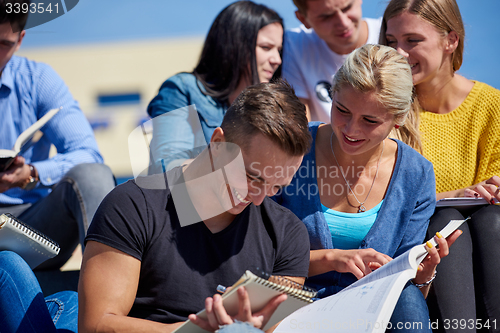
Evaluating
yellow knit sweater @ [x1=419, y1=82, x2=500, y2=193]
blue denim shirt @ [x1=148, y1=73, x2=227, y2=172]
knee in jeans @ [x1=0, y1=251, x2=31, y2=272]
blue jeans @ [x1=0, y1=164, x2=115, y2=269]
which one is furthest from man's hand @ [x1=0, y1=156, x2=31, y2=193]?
yellow knit sweater @ [x1=419, y1=82, x2=500, y2=193]

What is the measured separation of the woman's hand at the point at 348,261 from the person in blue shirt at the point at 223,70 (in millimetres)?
928

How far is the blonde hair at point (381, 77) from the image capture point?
1.64 metres

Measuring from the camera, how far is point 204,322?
43.3 inches

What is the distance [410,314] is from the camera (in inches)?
55.8

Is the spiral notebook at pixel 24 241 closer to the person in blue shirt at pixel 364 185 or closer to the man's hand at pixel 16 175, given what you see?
the man's hand at pixel 16 175

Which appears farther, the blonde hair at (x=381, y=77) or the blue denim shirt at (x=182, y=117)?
the blue denim shirt at (x=182, y=117)

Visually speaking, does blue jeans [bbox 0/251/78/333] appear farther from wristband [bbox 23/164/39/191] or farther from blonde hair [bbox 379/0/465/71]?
blonde hair [bbox 379/0/465/71]

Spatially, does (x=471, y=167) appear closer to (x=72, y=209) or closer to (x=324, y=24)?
(x=324, y=24)

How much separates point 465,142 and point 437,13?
557mm

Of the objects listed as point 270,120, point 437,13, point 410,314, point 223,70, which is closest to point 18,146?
point 223,70

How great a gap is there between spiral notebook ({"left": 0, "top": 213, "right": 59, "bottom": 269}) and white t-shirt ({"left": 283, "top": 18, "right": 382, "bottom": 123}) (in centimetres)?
150

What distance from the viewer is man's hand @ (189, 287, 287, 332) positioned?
41.7 inches

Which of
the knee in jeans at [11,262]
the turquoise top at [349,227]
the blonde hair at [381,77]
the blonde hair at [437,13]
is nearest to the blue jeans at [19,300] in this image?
the knee in jeans at [11,262]

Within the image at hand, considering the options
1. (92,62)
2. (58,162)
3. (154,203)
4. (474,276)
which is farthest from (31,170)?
(92,62)
